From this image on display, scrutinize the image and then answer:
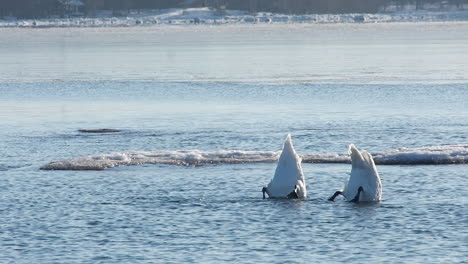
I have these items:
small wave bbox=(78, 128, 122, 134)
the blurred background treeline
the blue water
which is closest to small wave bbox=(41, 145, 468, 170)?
the blue water

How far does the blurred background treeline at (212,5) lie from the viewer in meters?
160

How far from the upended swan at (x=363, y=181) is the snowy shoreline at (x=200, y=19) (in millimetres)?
104848

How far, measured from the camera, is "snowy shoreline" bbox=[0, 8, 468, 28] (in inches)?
5037

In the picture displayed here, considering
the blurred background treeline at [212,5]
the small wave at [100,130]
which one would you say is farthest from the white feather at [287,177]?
the blurred background treeline at [212,5]

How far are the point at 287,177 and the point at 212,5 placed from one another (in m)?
151

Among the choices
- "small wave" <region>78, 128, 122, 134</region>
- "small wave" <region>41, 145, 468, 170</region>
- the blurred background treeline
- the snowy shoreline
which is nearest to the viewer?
"small wave" <region>41, 145, 468, 170</region>

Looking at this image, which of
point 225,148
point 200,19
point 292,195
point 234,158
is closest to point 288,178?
point 292,195

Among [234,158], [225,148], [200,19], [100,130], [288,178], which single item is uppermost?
[288,178]

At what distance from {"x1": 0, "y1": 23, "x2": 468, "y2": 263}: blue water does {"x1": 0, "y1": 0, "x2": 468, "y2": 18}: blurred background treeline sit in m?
98.8

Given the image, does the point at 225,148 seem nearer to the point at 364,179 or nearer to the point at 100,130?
the point at 100,130

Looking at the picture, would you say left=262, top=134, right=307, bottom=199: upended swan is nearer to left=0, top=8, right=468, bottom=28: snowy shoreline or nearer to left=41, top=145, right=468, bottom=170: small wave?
left=41, top=145, right=468, bottom=170: small wave

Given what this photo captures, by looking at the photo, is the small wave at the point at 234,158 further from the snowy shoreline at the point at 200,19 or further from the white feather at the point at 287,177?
the snowy shoreline at the point at 200,19

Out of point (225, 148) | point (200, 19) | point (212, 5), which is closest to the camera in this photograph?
point (225, 148)

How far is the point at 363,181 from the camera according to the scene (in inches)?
779
